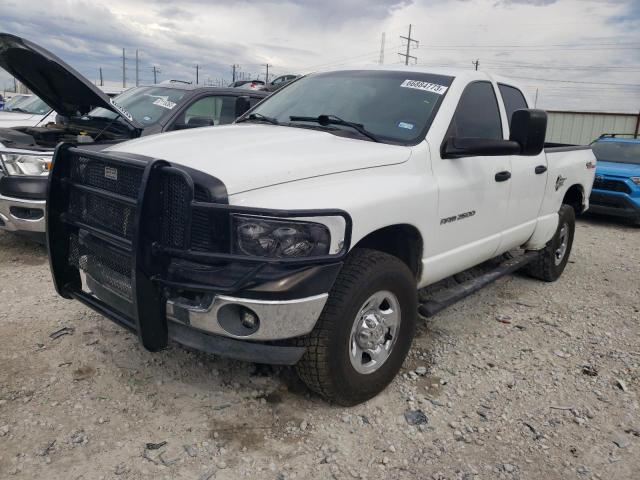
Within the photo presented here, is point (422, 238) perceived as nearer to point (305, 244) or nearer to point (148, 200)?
point (305, 244)

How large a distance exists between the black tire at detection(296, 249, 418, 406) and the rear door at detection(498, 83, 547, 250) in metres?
1.61

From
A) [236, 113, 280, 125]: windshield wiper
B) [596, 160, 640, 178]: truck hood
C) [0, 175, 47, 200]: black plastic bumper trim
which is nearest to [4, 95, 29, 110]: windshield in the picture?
[0, 175, 47, 200]: black plastic bumper trim

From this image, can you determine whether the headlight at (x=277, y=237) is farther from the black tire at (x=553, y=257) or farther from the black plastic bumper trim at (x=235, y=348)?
the black tire at (x=553, y=257)

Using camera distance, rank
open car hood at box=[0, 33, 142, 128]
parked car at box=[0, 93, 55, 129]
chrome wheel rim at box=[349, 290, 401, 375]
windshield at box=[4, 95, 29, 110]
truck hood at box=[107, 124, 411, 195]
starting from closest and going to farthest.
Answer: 1. truck hood at box=[107, 124, 411, 195]
2. chrome wheel rim at box=[349, 290, 401, 375]
3. open car hood at box=[0, 33, 142, 128]
4. parked car at box=[0, 93, 55, 129]
5. windshield at box=[4, 95, 29, 110]

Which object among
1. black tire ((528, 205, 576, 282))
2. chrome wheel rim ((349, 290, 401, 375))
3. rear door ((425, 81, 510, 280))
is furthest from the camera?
black tire ((528, 205, 576, 282))

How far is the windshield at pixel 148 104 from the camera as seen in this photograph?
19.8 feet

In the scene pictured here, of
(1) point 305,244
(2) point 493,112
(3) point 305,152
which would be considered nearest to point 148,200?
(1) point 305,244

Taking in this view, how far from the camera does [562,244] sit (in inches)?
229

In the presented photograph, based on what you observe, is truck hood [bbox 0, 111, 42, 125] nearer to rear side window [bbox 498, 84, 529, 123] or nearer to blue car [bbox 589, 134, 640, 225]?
rear side window [bbox 498, 84, 529, 123]

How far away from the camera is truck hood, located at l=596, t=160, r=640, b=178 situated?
31.2ft

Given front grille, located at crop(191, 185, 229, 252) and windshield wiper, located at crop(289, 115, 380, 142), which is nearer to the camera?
front grille, located at crop(191, 185, 229, 252)

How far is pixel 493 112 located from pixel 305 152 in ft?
6.41

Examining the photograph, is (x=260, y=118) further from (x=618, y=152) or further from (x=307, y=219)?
(x=618, y=152)

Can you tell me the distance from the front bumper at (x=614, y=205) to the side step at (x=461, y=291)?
18.1ft
